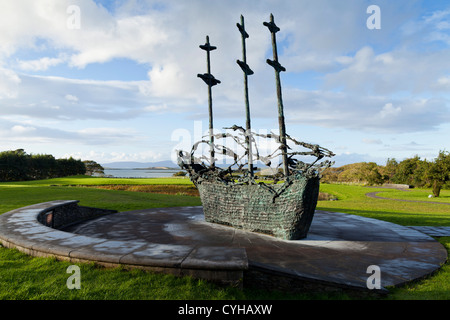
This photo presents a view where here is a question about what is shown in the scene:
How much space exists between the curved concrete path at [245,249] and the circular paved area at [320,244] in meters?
0.02

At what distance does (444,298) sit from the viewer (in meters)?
4.46

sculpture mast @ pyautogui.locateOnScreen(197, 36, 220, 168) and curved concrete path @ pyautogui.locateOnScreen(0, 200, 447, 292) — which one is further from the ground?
sculpture mast @ pyautogui.locateOnScreen(197, 36, 220, 168)

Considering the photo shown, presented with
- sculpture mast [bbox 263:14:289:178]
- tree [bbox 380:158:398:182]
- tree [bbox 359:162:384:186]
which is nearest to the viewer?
sculpture mast [bbox 263:14:289:178]

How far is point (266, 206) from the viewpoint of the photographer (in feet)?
28.6

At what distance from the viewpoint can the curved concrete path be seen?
444 cm

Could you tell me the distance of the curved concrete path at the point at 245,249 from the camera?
4441 mm

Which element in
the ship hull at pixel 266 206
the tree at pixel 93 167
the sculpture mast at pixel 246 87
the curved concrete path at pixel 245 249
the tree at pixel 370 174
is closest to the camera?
the curved concrete path at pixel 245 249

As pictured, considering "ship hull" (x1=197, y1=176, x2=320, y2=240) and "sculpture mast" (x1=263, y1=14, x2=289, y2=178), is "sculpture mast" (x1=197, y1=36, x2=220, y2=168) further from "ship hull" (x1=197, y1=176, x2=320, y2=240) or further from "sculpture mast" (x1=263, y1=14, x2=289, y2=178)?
"sculpture mast" (x1=263, y1=14, x2=289, y2=178)

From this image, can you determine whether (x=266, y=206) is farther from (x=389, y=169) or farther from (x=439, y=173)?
(x=389, y=169)

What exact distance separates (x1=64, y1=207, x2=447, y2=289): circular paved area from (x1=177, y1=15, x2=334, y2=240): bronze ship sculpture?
42cm

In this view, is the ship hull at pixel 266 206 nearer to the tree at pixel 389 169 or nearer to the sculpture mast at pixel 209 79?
the sculpture mast at pixel 209 79

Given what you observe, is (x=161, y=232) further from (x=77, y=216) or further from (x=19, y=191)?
(x=19, y=191)

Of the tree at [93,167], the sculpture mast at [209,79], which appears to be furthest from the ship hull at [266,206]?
the tree at [93,167]

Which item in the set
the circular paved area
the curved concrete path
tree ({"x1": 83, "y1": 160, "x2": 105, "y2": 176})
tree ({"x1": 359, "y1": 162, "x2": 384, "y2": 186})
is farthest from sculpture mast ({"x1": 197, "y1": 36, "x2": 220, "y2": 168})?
tree ({"x1": 83, "y1": 160, "x2": 105, "y2": 176})
